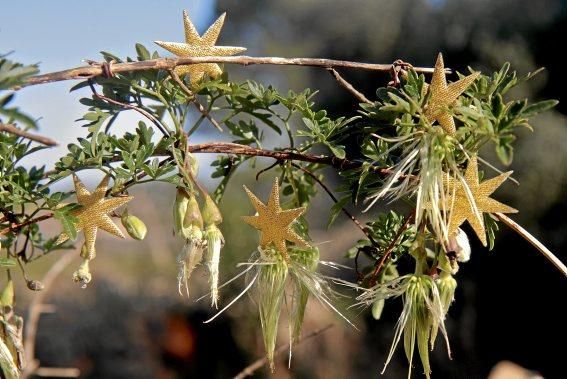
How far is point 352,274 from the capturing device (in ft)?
7.44

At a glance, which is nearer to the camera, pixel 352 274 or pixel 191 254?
pixel 191 254

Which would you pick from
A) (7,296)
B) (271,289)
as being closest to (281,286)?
(271,289)

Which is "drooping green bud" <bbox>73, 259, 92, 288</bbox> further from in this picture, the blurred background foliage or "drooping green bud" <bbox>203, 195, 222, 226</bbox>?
the blurred background foliage

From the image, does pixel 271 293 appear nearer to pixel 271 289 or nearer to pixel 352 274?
pixel 271 289

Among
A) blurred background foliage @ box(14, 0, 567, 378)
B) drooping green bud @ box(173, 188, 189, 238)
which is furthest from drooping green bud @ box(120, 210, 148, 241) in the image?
blurred background foliage @ box(14, 0, 567, 378)

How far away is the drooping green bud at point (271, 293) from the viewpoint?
49cm

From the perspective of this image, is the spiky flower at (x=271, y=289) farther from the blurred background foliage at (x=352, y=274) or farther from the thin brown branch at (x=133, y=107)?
the blurred background foliage at (x=352, y=274)

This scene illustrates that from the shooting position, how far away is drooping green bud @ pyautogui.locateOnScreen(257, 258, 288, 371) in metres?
0.49

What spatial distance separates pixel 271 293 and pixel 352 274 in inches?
70.8


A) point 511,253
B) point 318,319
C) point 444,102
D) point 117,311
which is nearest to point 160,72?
point 444,102

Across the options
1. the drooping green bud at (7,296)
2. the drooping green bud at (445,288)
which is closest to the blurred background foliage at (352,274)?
the drooping green bud at (7,296)

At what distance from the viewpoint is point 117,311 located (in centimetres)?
236

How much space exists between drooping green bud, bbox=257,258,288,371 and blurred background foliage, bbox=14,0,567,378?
4.00 feet

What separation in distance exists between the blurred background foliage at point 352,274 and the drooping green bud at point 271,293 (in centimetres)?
122
